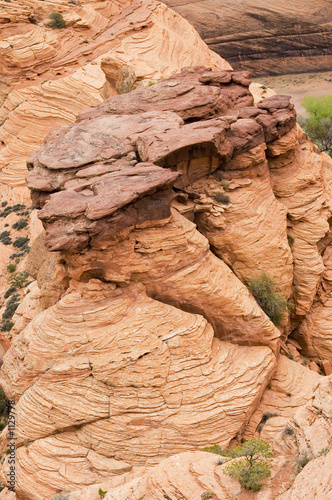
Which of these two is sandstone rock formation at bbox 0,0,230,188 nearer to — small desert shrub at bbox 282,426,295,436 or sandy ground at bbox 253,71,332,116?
sandy ground at bbox 253,71,332,116

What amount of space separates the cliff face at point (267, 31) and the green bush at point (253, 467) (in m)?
68.0

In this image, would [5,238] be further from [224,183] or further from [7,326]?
[224,183]

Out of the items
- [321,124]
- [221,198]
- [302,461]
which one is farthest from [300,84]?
[302,461]

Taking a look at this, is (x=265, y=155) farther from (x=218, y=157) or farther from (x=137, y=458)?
(x=137, y=458)

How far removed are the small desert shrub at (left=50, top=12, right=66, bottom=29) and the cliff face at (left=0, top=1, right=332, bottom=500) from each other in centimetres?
2165

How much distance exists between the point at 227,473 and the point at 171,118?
16608mm

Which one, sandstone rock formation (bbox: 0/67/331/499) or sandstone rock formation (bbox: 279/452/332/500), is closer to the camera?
sandstone rock formation (bbox: 279/452/332/500)

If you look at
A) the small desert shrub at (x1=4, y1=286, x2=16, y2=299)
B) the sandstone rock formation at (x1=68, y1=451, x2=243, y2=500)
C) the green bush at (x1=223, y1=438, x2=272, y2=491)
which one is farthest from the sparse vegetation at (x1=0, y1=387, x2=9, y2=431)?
the green bush at (x1=223, y1=438, x2=272, y2=491)

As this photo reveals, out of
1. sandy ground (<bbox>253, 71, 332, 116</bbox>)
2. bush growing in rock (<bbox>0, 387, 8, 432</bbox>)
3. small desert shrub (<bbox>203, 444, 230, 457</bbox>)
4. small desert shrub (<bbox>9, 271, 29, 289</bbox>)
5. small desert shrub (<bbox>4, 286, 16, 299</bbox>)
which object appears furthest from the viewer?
sandy ground (<bbox>253, 71, 332, 116</bbox>)

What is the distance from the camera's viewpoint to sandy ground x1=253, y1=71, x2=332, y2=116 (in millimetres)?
72738

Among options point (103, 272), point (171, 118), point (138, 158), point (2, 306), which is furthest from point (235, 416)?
point (2, 306)

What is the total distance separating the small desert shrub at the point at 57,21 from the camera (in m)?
47.5

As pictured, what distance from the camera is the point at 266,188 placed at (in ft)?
97.9

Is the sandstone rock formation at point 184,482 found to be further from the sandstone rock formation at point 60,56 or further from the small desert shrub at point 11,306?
the sandstone rock formation at point 60,56
